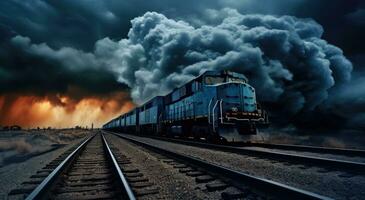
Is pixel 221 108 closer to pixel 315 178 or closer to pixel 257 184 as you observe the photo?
pixel 315 178

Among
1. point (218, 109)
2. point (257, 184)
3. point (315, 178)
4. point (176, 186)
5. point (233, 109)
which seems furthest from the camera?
point (233, 109)

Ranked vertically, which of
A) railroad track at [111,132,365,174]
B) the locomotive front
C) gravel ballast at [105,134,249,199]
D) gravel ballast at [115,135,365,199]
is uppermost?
the locomotive front

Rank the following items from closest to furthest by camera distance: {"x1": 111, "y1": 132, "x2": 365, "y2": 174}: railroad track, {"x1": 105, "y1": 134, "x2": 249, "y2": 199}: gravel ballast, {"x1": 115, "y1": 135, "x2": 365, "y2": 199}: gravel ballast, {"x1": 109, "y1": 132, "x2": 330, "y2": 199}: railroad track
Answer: {"x1": 109, "y1": 132, "x2": 330, "y2": 199}: railroad track
{"x1": 105, "y1": 134, "x2": 249, "y2": 199}: gravel ballast
{"x1": 115, "y1": 135, "x2": 365, "y2": 199}: gravel ballast
{"x1": 111, "y1": 132, "x2": 365, "y2": 174}: railroad track

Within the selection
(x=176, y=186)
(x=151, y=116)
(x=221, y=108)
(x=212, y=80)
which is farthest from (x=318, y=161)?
(x=151, y=116)

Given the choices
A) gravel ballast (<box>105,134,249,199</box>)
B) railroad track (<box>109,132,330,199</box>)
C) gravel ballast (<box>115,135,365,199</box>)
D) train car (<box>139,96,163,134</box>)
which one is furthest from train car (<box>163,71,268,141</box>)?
train car (<box>139,96,163,134</box>)

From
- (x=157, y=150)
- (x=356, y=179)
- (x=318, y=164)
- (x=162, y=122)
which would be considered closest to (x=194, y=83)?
(x=157, y=150)

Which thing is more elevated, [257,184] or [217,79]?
[217,79]

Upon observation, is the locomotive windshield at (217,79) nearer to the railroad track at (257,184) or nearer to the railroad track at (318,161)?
the railroad track at (318,161)

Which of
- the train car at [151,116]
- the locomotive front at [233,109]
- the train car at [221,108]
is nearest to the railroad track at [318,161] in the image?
the locomotive front at [233,109]

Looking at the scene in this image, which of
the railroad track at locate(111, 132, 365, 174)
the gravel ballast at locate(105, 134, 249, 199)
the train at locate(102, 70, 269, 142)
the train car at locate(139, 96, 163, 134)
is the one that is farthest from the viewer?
the train car at locate(139, 96, 163, 134)

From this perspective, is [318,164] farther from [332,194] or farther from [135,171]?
[135,171]

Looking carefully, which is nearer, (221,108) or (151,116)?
(221,108)

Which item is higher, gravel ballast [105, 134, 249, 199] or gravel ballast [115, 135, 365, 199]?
gravel ballast [115, 135, 365, 199]

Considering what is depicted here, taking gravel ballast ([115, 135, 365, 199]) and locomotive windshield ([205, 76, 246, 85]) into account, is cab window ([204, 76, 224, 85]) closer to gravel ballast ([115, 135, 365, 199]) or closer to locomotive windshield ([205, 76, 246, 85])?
locomotive windshield ([205, 76, 246, 85])
